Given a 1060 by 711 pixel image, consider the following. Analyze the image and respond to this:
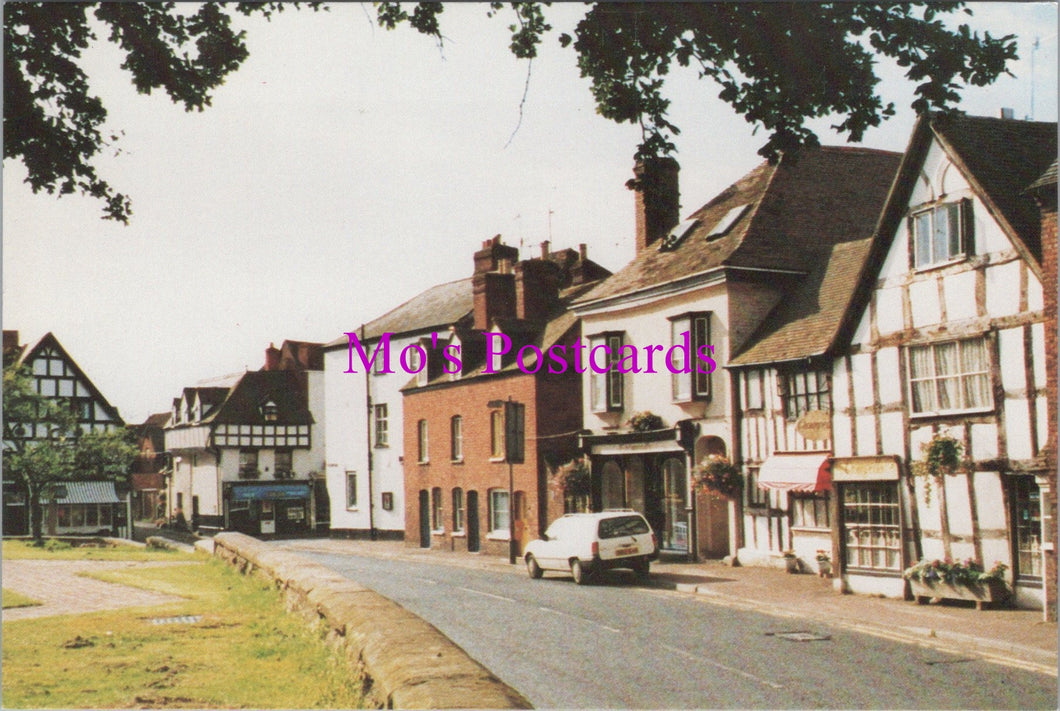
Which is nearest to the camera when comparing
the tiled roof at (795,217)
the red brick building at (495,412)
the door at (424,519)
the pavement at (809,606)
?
the pavement at (809,606)

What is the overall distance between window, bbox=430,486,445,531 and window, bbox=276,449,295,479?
9078mm

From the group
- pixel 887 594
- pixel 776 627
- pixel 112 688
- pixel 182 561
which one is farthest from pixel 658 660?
pixel 182 561

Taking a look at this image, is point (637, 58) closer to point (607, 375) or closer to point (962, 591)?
point (962, 591)

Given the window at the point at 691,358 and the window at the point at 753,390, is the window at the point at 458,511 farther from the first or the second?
the window at the point at 753,390

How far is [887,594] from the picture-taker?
20250mm

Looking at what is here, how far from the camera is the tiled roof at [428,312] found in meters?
43.4

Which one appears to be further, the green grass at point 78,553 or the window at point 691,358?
the window at point 691,358

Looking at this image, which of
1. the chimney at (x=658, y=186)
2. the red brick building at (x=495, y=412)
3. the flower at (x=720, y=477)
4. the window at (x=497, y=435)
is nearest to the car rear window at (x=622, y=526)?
the flower at (x=720, y=477)

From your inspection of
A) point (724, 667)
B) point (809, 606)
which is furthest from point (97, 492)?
point (724, 667)

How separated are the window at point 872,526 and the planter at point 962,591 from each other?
839mm

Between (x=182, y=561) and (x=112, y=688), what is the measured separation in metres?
15.0

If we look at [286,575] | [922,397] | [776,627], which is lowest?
[776,627]

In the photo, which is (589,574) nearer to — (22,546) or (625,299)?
(625,299)

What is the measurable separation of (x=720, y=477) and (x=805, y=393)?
3.46 metres
